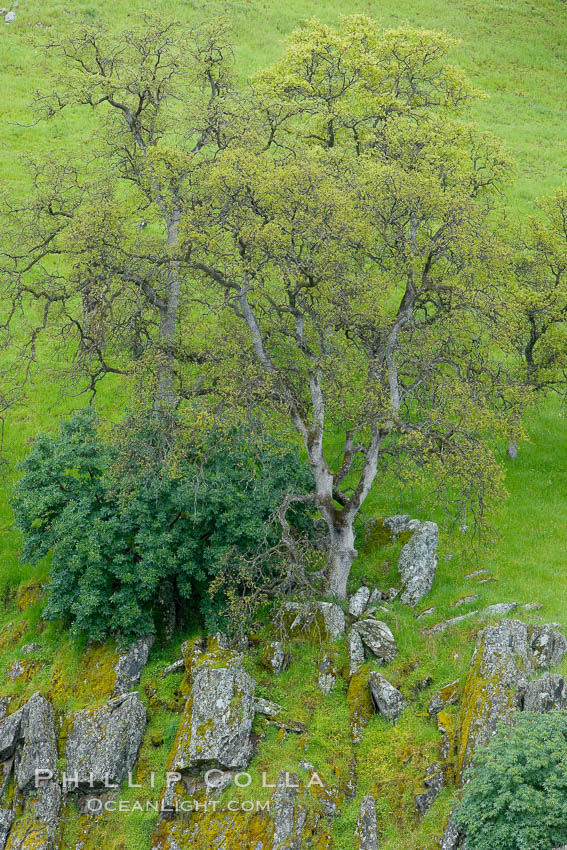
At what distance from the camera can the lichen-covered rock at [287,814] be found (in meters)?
15.7

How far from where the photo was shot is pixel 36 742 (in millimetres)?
18891

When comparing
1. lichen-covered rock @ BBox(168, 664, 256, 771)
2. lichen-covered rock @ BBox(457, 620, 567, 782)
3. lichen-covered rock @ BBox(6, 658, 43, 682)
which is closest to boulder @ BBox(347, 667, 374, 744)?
lichen-covered rock @ BBox(168, 664, 256, 771)

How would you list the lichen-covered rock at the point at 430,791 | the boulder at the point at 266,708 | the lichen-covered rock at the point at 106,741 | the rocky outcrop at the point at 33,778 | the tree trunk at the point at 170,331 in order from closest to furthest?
the lichen-covered rock at the point at 430,791
the rocky outcrop at the point at 33,778
the lichen-covered rock at the point at 106,741
the boulder at the point at 266,708
the tree trunk at the point at 170,331

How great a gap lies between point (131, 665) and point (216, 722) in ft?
12.6

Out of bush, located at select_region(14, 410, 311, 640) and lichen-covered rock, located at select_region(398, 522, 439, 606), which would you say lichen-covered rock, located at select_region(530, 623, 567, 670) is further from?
bush, located at select_region(14, 410, 311, 640)

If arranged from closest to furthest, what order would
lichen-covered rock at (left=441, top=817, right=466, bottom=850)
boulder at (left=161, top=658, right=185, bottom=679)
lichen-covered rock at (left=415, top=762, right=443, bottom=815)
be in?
lichen-covered rock at (left=441, top=817, right=466, bottom=850) < lichen-covered rock at (left=415, top=762, right=443, bottom=815) < boulder at (left=161, top=658, right=185, bottom=679)

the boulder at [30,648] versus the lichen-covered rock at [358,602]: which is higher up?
the lichen-covered rock at [358,602]

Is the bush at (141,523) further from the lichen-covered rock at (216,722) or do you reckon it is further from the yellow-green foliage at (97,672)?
the lichen-covered rock at (216,722)

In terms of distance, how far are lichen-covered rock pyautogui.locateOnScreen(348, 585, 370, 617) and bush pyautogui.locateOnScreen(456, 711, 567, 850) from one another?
24.6 feet

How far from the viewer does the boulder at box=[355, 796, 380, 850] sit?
15.6 m

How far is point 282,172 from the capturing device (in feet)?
65.7

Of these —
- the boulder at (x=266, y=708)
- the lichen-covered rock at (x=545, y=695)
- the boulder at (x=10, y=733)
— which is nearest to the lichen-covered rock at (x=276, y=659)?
the boulder at (x=266, y=708)

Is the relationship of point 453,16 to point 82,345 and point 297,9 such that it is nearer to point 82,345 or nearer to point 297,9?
point 297,9

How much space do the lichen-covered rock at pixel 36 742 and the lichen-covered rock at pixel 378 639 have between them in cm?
875
